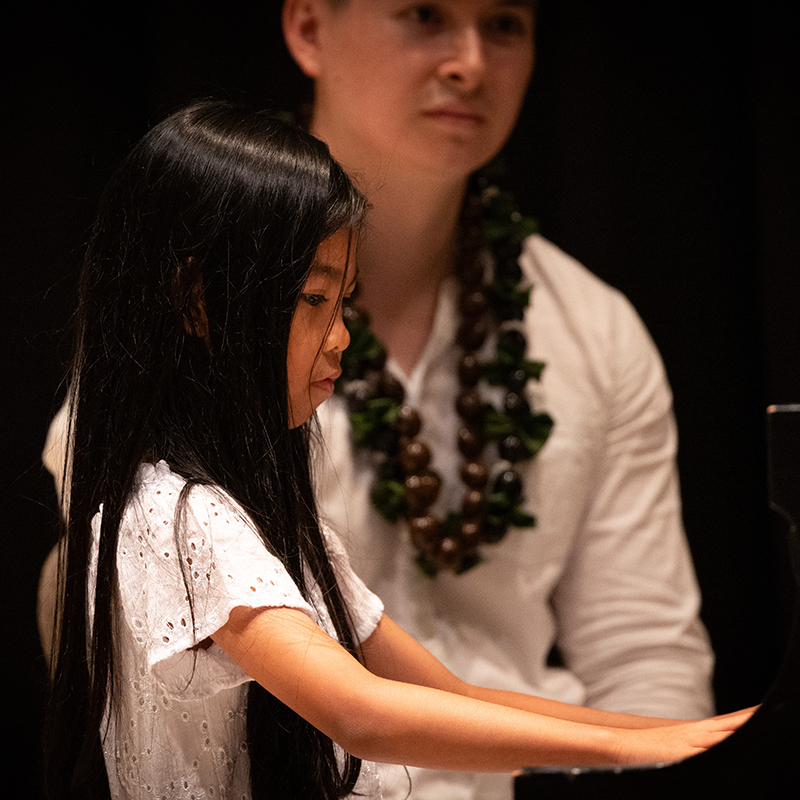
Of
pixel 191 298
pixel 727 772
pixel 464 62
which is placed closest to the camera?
pixel 727 772

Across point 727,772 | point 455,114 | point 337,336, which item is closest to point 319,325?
point 337,336

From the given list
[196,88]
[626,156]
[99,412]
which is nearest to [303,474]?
[99,412]

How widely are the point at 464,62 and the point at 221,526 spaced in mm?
637

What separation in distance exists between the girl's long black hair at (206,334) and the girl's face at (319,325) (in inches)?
0.6

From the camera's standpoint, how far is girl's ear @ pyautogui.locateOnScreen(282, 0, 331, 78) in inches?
46.1

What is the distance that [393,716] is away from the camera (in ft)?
1.97

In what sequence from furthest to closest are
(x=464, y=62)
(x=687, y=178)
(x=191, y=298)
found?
(x=687, y=178) → (x=464, y=62) → (x=191, y=298)

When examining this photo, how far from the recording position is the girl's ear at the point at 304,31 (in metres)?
1.17

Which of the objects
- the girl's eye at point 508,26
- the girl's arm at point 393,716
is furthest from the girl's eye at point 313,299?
the girl's eye at point 508,26

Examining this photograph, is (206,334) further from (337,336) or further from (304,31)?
(304,31)

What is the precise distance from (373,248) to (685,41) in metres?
0.57

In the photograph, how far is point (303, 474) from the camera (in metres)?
0.78

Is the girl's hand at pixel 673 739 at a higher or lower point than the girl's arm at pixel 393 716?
lower

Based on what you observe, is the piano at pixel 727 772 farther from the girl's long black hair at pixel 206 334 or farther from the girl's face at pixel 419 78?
the girl's face at pixel 419 78
